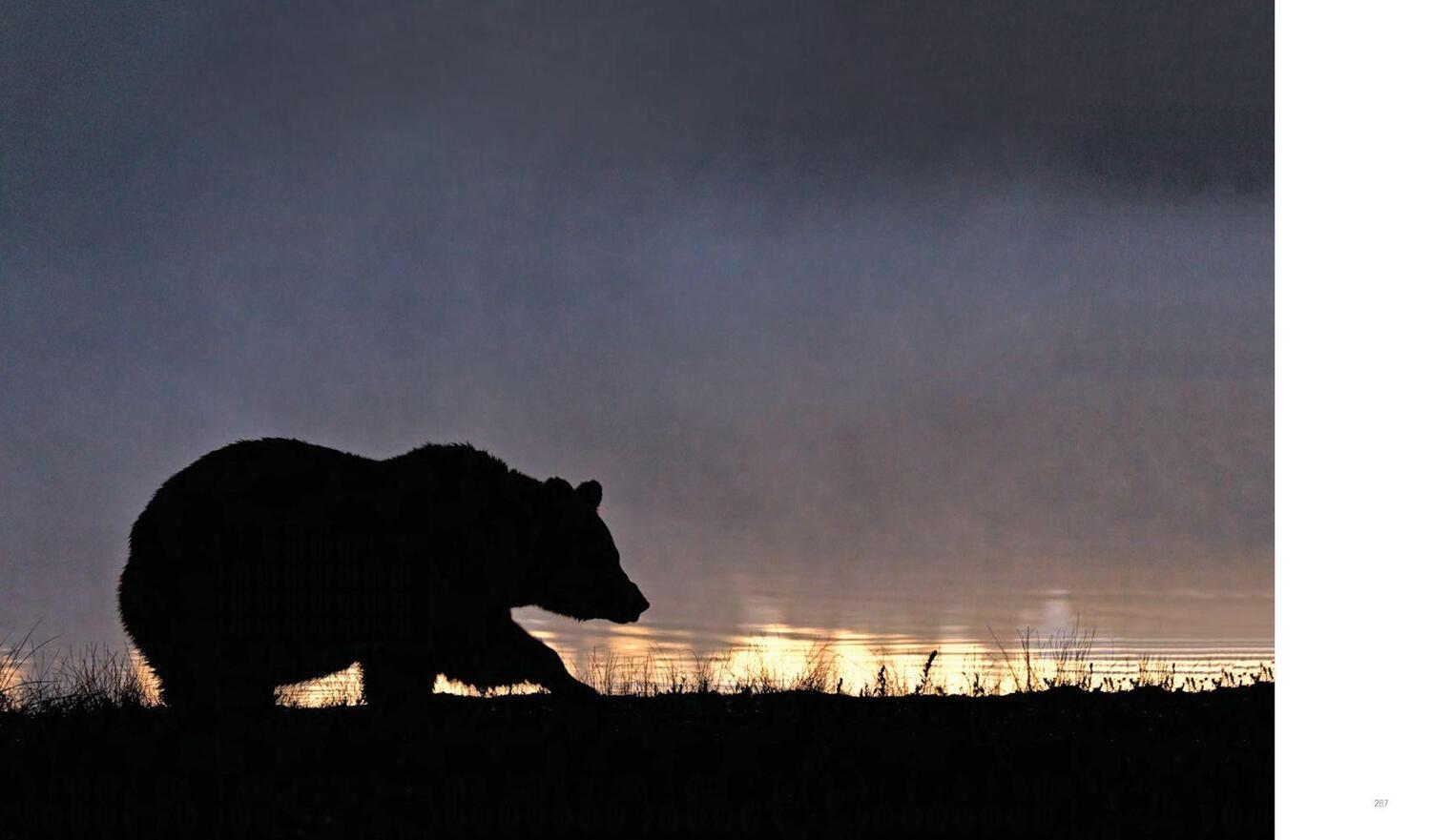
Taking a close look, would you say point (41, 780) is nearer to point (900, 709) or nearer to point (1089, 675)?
point (900, 709)

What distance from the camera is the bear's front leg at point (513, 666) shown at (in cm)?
1044

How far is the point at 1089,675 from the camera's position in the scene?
1016cm

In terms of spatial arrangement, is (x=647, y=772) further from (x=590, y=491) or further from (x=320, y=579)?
(x=590, y=491)

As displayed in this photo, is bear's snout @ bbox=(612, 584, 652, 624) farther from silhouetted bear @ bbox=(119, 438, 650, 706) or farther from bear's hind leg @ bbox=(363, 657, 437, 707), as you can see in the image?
bear's hind leg @ bbox=(363, 657, 437, 707)

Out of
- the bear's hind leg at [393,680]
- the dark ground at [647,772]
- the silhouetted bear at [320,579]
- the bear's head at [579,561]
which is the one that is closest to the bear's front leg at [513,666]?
the silhouetted bear at [320,579]

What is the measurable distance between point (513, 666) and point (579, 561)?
1.91m

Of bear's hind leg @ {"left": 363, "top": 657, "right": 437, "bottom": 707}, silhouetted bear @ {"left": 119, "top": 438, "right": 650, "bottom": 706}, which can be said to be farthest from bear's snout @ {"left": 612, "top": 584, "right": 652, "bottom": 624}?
bear's hind leg @ {"left": 363, "top": 657, "right": 437, "bottom": 707}

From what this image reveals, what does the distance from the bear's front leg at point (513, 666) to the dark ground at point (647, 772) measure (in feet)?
5.43

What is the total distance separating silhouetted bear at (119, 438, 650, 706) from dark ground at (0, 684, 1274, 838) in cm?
101

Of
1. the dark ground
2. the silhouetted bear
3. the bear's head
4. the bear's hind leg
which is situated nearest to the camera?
the dark ground

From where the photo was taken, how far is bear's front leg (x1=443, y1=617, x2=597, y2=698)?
10.4 m

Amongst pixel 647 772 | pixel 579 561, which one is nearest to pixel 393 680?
pixel 579 561
